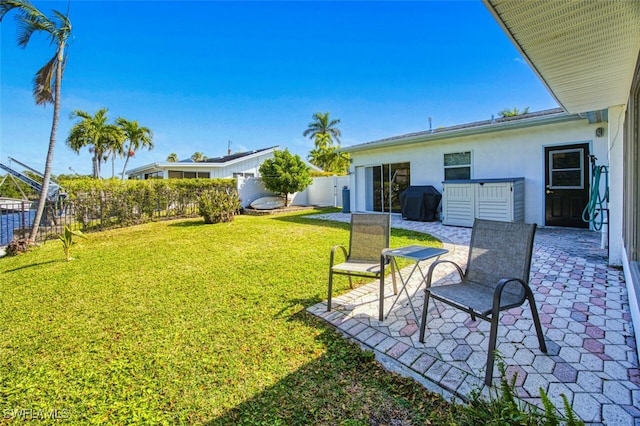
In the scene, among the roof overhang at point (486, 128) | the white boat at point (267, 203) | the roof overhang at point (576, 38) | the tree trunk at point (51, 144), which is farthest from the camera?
the white boat at point (267, 203)

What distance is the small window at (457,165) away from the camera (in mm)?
10297

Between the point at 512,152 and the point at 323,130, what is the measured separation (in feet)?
88.7

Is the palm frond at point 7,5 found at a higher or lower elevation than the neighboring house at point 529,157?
higher

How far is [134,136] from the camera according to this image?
98.2ft

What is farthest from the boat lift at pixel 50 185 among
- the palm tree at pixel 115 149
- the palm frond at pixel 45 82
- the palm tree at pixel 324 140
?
the palm tree at pixel 324 140

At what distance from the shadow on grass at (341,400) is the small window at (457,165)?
370 inches

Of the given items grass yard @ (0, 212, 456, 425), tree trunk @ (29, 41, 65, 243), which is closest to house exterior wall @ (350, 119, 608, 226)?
grass yard @ (0, 212, 456, 425)

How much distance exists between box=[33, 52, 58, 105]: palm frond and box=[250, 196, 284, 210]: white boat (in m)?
9.51

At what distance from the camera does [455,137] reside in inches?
404

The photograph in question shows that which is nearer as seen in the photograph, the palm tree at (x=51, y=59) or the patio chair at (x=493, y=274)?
the patio chair at (x=493, y=274)

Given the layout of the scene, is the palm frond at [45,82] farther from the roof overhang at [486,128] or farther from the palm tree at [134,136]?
the palm tree at [134,136]

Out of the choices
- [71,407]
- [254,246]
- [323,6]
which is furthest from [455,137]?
[71,407]

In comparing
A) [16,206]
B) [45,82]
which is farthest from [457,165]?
[16,206]

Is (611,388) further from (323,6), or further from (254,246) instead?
(323,6)
